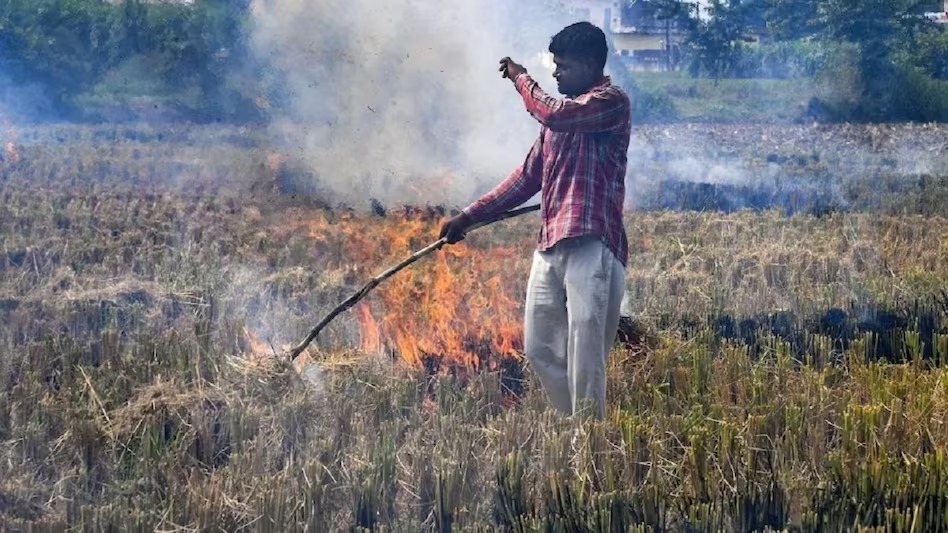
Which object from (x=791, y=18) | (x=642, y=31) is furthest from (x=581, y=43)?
(x=642, y=31)

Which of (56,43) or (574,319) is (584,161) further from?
(56,43)

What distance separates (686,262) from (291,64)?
7.00 m

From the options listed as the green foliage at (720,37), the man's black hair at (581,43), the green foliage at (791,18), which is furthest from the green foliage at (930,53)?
the man's black hair at (581,43)

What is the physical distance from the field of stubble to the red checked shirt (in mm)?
738

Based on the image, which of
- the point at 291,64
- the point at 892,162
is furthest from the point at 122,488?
the point at 892,162

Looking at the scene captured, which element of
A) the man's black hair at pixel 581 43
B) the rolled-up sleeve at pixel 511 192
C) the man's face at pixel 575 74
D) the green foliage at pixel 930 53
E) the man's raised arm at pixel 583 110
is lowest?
the green foliage at pixel 930 53

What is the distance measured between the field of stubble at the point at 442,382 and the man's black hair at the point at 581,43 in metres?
1.41

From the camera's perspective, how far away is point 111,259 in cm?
827

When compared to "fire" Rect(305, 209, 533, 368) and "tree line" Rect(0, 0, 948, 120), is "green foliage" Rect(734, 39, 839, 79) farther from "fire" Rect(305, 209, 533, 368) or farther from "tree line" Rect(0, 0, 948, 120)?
"fire" Rect(305, 209, 533, 368)

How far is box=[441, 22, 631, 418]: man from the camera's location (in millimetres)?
4328

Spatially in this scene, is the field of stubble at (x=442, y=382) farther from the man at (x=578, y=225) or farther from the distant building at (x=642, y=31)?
the distant building at (x=642, y=31)

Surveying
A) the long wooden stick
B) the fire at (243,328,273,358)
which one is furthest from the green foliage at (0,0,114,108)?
the long wooden stick

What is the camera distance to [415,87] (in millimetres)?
12453

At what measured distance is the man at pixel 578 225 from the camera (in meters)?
4.33
